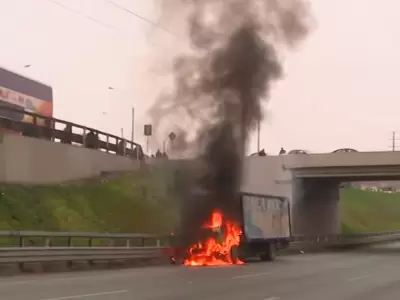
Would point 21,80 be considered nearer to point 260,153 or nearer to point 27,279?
point 260,153

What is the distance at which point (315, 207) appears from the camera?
5047 cm

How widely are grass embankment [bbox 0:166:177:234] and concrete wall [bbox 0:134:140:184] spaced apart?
0.49 metres

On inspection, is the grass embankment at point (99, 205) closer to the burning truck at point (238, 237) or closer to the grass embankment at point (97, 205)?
the grass embankment at point (97, 205)

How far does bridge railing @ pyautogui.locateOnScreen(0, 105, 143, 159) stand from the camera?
28562 mm

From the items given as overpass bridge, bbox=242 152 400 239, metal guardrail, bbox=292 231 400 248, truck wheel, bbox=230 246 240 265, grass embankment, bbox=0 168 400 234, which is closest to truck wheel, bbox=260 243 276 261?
truck wheel, bbox=230 246 240 265

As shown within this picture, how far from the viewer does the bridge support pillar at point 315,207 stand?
47.0m

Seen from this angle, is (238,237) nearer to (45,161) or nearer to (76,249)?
(76,249)

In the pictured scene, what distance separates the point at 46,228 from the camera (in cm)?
2519

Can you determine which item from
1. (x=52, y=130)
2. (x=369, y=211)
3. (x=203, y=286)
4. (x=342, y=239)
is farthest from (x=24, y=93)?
(x=369, y=211)

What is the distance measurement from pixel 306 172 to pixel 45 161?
21.5 metres

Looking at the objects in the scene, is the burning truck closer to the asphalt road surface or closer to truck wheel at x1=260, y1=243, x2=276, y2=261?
truck wheel at x1=260, y1=243, x2=276, y2=261

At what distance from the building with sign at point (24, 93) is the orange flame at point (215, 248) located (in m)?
12.0

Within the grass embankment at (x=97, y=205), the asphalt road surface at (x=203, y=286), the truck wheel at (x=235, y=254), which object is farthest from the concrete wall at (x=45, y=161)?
the asphalt road surface at (x=203, y=286)

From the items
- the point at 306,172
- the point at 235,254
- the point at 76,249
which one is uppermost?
the point at 306,172
